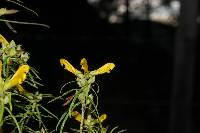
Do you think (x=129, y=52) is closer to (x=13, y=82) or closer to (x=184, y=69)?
(x=184, y=69)

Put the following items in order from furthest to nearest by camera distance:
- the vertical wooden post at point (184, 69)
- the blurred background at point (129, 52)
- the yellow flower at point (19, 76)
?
the blurred background at point (129, 52) < the vertical wooden post at point (184, 69) < the yellow flower at point (19, 76)

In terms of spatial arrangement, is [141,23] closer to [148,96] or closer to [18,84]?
[148,96]

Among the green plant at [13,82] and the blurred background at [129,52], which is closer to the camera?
the green plant at [13,82]

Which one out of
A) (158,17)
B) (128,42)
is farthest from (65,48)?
(158,17)

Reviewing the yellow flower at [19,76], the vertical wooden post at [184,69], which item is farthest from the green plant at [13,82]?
the vertical wooden post at [184,69]

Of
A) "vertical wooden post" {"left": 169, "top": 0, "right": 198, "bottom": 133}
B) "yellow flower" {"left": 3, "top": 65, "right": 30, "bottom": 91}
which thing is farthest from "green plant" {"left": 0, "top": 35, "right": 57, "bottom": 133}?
"vertical wooden post" {"left": 169, "top": 0, "right": 198, "bottom": 133}

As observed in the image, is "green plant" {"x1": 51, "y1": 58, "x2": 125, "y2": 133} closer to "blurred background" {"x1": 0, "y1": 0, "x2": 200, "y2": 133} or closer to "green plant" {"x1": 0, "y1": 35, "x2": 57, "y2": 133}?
"green plant" {"x1": 0, "y1": 35, "x2": 57, "y2": 133}

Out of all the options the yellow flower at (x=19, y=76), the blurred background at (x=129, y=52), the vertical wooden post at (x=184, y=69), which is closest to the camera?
the yellow flower at (x=19, y=76)

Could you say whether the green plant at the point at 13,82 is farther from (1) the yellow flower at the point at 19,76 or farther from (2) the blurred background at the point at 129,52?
(2) the blurred background at the point at 129,52

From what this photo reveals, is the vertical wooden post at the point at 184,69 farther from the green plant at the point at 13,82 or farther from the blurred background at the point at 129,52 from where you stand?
the green plant at the point at 13,82
